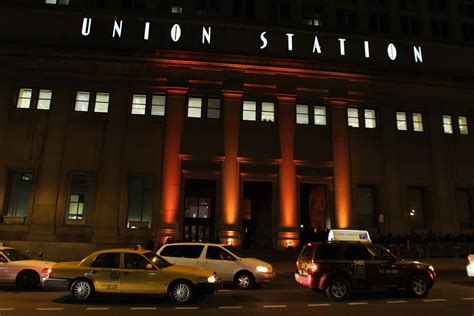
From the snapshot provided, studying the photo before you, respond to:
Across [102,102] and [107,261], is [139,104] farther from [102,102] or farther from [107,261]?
[107,261]

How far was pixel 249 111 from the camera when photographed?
29.5 metres

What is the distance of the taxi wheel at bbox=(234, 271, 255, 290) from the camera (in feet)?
45.3

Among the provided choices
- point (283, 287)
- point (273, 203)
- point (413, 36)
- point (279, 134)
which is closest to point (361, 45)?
point (413, 36)

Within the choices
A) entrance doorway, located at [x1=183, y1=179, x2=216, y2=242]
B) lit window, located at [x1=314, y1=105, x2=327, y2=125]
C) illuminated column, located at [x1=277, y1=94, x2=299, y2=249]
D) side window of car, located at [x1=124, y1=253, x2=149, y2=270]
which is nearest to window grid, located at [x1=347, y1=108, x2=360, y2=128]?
lit window, located at [x1=314, y1=105, x2=327, y2=125]

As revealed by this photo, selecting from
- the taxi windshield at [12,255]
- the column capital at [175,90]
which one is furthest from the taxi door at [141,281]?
the column capital at [175,90]

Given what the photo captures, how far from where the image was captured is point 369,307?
10.4 meters

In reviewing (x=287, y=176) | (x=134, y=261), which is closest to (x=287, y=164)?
(x=287, y=176)

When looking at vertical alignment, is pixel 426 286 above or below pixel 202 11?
below

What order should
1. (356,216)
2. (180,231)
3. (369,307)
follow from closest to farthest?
(369,307) → (180,231) → (356,216)

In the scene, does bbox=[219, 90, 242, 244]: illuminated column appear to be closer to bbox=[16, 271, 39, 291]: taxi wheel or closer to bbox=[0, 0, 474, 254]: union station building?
bbox=[0, 0, 474, 254]: union station building

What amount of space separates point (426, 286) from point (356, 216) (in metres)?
17.1

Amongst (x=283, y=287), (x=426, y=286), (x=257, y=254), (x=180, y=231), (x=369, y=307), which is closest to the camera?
(x=369, y=307)

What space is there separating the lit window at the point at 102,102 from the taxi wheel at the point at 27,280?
17.0 metres

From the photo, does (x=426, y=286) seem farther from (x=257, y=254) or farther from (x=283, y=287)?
(x=257, y=254)
